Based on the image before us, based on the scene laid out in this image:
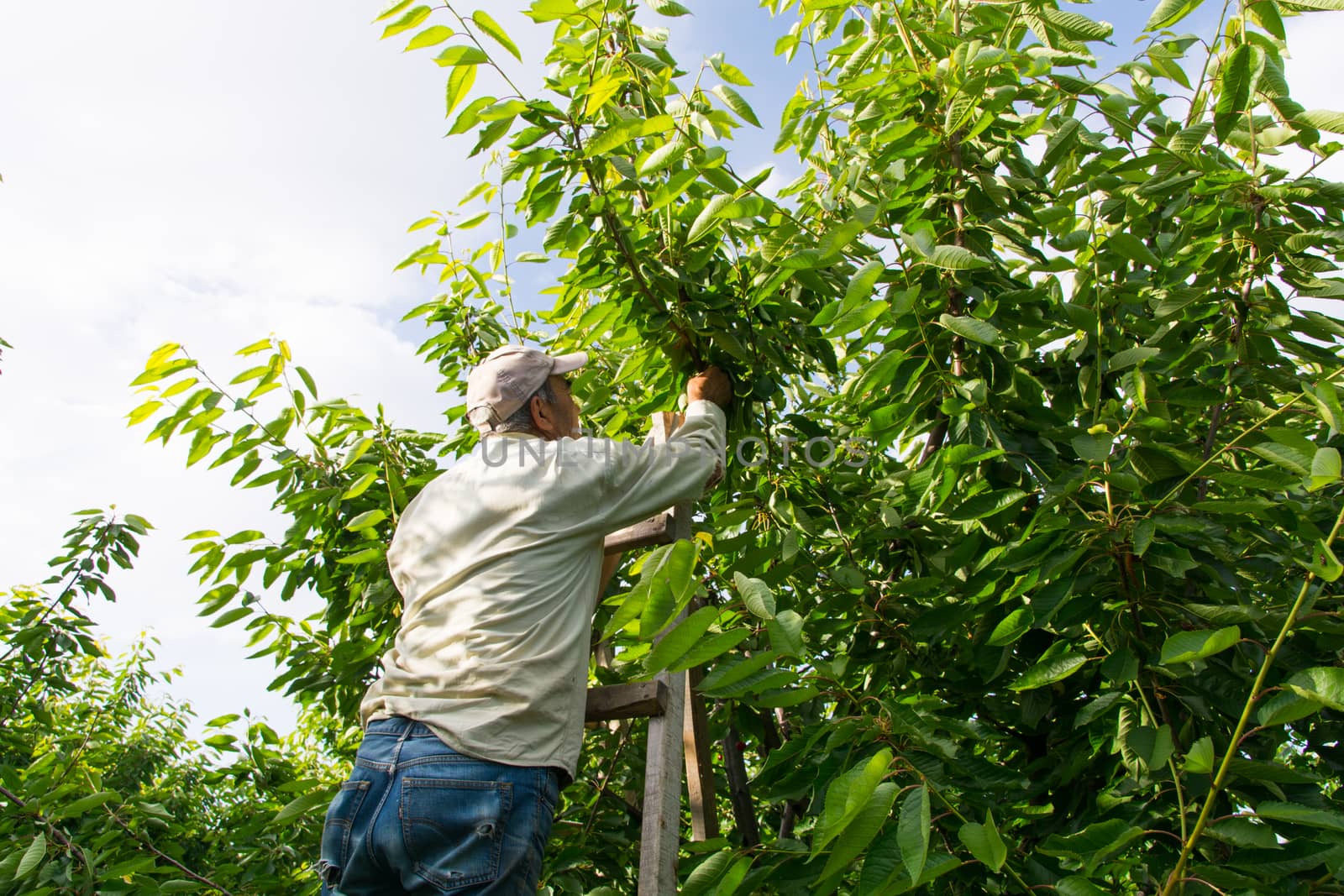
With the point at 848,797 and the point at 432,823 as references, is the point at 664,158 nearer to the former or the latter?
the point at 848,797

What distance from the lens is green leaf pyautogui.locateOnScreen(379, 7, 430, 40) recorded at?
251 cm

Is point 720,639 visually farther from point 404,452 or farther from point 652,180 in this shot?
point 404,452

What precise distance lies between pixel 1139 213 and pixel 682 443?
1.77 m

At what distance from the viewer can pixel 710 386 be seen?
3.18m

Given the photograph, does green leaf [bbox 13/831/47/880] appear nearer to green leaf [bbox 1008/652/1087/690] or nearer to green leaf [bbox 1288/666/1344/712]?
green leaf [bbox 1008/652/1087/690]

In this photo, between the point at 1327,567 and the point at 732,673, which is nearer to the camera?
the point at 1327,567

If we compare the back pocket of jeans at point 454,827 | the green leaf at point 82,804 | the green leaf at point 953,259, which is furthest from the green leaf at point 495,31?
the green leaf at point 82,804

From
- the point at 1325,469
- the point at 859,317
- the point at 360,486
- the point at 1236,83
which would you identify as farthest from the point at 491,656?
the point at 1236,83

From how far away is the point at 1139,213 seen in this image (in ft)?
10.8

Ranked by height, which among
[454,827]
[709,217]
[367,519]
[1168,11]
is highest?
[1168,11]

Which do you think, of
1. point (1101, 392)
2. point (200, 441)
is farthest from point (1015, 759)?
point (200, 441)

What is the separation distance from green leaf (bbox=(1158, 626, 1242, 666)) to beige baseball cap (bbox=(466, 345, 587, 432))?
1844 millimetres

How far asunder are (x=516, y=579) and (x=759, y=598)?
0.83m

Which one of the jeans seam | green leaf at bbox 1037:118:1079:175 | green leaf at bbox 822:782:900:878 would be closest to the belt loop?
the jeans seam
